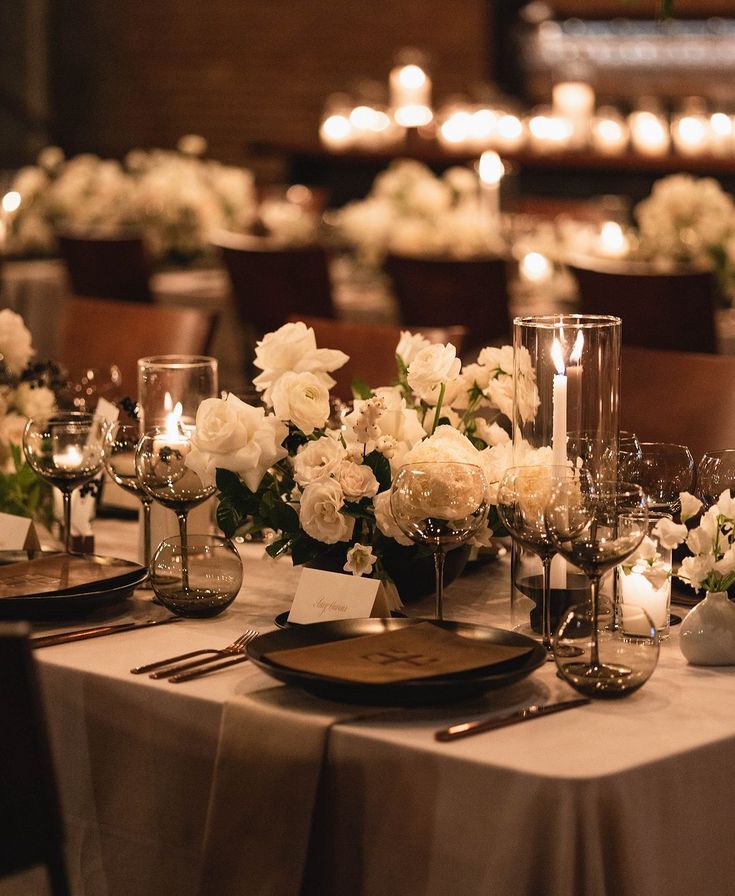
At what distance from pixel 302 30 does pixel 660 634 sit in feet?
29.3

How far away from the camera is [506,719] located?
1.43 metres

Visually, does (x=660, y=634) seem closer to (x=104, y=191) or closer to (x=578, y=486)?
(x=578, y=486)

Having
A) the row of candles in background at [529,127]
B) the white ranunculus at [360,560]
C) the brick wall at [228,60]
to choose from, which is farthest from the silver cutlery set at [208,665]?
the brick wall at [228,60]

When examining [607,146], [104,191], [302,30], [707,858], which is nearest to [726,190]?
[607,146]

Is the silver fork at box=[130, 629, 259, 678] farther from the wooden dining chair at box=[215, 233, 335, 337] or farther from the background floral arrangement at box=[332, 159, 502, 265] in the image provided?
the background floral arrangement at box=[332, 159, 502, 265]

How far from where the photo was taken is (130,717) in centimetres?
157

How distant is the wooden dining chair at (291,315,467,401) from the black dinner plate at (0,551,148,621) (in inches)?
35.0

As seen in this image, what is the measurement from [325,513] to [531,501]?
0.25m

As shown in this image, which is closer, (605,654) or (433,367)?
(605,654)

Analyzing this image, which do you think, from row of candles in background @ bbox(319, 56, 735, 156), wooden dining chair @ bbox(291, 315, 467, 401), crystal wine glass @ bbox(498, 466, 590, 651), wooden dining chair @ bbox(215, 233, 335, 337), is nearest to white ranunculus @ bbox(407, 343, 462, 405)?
crystal wine glass @ bbox(498, 466, 590, 651)

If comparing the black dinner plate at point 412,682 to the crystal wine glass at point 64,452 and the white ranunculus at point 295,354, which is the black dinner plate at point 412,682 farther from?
the crystal wine glass at point 64,452

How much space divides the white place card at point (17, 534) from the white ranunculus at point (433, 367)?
0.56m

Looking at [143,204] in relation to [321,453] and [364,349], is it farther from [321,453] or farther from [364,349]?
[321,453]

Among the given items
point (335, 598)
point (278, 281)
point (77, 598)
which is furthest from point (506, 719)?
point (278, 281)
